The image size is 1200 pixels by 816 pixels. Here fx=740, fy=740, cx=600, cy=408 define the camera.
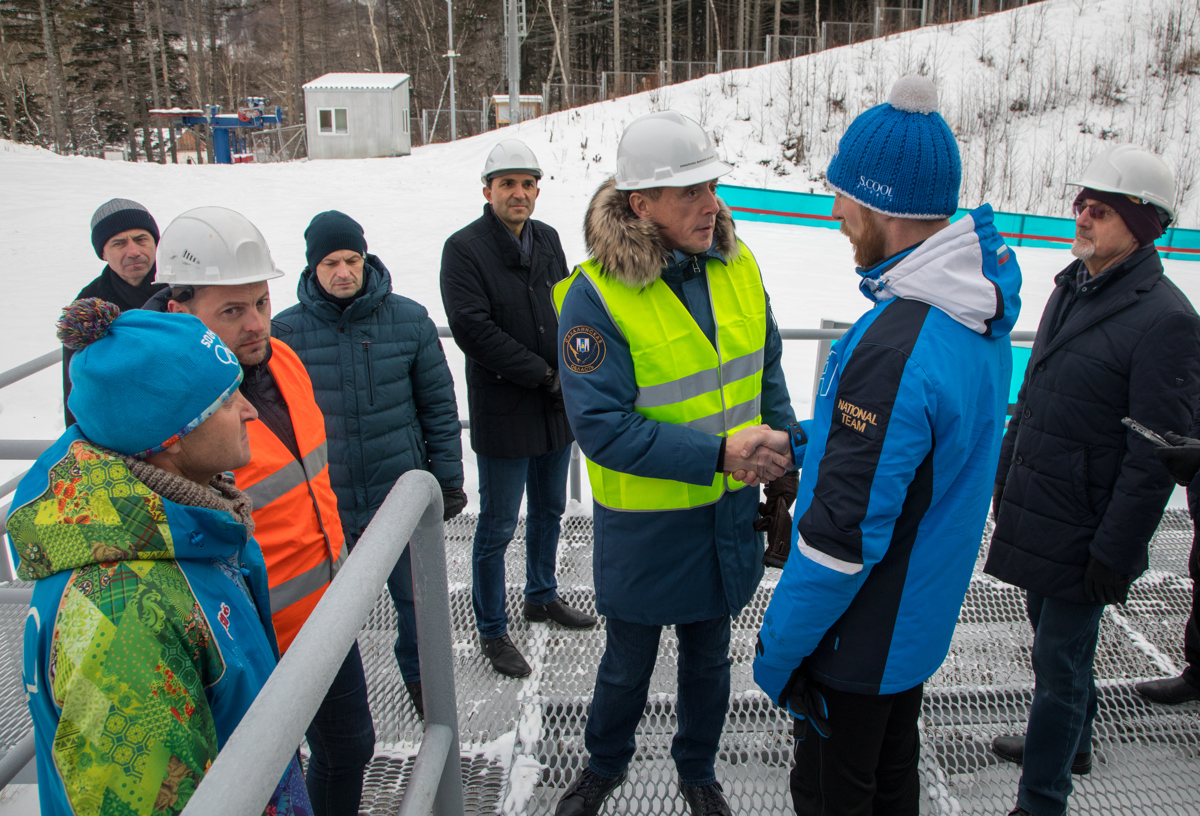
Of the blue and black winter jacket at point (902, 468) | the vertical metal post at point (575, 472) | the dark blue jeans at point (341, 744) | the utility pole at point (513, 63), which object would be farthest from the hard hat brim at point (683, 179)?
the utility pole at point (513, 63)

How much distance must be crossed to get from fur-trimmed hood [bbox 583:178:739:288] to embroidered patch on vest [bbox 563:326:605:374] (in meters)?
0.16

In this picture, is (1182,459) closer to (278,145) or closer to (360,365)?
(360,365)

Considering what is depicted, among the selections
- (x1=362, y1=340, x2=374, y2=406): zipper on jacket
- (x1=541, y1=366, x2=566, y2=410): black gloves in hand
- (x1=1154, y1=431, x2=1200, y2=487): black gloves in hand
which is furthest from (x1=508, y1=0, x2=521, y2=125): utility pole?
(x1=1154, y1=431, x2=1200, y2=487): black gloves in hand

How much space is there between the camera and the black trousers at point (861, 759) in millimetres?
1628

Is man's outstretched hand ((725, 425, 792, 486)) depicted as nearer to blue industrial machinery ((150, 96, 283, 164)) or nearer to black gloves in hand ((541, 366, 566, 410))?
black gloves in hand ((541, 366, 566, 410))

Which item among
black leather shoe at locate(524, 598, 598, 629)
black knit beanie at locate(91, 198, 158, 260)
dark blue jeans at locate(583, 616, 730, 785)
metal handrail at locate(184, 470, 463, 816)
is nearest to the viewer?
metal handrail at locate(184, 470, 463, 816)

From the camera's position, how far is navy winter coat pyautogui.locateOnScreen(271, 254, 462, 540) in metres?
2.40

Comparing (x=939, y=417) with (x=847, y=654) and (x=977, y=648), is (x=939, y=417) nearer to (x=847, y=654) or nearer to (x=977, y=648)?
(x=847, y=654)

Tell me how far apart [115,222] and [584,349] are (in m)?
2.60

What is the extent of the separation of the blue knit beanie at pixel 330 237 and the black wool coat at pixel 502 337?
0.50m

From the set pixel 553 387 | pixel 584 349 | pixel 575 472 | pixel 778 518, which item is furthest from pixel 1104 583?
pixel 575 472

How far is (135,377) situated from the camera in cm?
109

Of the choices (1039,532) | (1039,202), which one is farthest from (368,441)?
(1039,202)

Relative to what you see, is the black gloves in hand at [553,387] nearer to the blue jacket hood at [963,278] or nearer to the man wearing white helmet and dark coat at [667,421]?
the man wearing white helmet and dark coat at [667,421]
